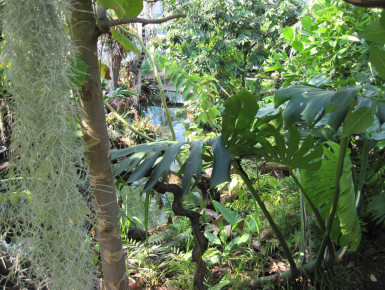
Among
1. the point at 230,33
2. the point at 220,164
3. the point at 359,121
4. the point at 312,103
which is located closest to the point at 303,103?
the point at 312,103

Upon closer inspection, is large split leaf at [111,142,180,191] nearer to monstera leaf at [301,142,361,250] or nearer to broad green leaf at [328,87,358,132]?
broad green leaf at [328,87,358,132]

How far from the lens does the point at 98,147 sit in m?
0.63

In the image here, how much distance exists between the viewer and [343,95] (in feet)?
2.21

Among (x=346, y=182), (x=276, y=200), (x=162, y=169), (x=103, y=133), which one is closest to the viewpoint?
(x=103, y=133)

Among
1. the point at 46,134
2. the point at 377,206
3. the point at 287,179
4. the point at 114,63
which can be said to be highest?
the point at 46,134

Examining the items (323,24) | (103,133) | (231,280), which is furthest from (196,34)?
(103,133)

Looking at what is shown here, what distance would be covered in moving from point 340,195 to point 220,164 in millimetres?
497

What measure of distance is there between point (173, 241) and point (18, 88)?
4.18 ft

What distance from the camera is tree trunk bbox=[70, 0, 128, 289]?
0.58 metres

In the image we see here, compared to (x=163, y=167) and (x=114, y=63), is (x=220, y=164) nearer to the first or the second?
(x=163, y=167)

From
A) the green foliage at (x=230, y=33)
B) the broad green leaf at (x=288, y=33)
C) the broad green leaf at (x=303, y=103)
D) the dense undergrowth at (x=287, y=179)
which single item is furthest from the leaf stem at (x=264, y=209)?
the green foliage at (x=230, y=33)

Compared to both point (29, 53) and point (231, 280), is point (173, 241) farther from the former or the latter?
point (29, 53)

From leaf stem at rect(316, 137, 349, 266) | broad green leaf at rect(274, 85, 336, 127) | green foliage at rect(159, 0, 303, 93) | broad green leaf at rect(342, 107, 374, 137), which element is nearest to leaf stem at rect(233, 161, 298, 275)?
leaf stem at rect(316, 137, 349, 266)

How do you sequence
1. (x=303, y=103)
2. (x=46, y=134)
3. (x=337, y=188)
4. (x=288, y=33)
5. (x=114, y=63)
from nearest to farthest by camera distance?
(x=46, y=134), (x=303, y=103), (x=337, y=188), (x=288, y=33), (x=114, y=63)
